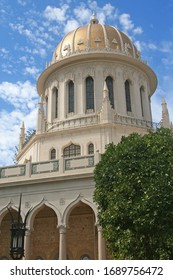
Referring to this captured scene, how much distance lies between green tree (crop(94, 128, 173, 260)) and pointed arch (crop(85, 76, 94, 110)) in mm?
12150

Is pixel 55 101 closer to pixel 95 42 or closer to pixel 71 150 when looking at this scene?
pixel 95 42

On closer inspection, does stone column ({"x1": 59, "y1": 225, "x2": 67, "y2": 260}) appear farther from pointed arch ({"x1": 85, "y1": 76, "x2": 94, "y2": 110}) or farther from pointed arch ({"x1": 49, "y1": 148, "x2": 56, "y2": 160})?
pointed arch ({"x1": 85, "y1": 76, "x2": 94, "y2": 110})

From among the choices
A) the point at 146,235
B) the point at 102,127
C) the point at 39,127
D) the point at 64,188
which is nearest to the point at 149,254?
the point at 146,235

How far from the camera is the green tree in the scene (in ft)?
46.0

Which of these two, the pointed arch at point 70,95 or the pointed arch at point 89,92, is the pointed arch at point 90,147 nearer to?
the pointed arch at point 89,92

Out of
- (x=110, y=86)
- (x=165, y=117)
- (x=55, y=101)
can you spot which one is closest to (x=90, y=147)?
(x=110, y=86)

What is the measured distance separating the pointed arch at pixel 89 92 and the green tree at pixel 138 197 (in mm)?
12150

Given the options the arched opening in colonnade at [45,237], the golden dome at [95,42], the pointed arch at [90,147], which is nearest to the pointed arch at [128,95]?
the golden dome at [95,42]

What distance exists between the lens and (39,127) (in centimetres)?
2823

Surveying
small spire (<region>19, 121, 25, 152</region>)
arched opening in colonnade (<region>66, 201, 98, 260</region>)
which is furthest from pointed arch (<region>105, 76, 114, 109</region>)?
arched opening in colonnade (<region>66, 201, 98, 260</region>)

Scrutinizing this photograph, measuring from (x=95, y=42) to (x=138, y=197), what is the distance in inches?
725

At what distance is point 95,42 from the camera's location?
30125 mm
